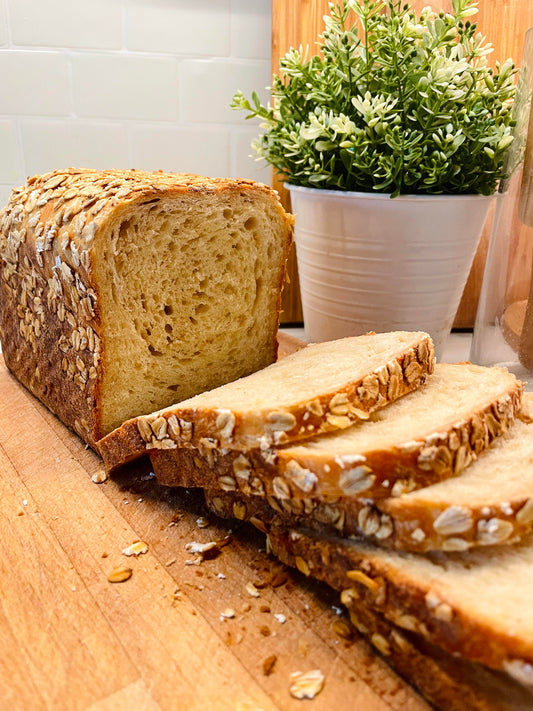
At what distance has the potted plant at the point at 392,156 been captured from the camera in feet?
6.85

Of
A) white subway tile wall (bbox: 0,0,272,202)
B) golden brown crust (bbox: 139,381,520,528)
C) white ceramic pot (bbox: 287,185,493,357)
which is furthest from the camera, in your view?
white subway tile wall (bbox: 0,0,272,202)

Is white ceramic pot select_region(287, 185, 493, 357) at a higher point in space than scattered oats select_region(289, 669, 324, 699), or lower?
higher

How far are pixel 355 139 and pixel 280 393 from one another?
97cm

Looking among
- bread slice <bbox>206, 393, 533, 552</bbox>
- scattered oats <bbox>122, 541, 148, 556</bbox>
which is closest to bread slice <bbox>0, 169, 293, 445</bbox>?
scattered oats <bbox>122, 541, 148, 556</bbox>

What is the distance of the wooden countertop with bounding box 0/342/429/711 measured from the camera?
111 centimetres

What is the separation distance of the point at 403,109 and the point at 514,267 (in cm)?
66

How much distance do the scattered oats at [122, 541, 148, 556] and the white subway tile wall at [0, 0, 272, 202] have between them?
2332 mm

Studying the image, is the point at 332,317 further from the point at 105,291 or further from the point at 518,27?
the point at 518,27

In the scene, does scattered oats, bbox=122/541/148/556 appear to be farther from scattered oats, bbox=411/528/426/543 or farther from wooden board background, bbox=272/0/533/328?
wooden board background, bbox=272/0/533/328

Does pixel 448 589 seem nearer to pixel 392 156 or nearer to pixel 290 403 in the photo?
pixel 290 403

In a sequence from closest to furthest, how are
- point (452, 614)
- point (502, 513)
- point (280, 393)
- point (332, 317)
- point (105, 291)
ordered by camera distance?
point (452, 614), point (502, 513), point (280, 393), point (105, 291), point (332, 317)

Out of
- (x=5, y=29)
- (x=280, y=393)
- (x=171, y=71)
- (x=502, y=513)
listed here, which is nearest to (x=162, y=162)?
(x=171, y=71)

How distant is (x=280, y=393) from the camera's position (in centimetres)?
159

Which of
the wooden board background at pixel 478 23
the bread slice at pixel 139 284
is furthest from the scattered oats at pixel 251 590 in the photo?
the wooden board background at pixel 478 23
